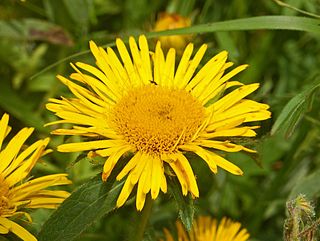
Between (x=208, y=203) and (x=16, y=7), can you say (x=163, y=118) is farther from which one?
(x=16, y=7)

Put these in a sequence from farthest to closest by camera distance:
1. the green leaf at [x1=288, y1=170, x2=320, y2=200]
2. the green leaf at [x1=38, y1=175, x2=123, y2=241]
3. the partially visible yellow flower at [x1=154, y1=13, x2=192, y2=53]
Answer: the partially visible yellow flower at [x1=154, y1=13, x2=192, y2=53] → the green leaf at [x1=288, y1=170, x2=320, y2=200] → the green leaf at [x1=38, y1=175, x2=123, y2=241]

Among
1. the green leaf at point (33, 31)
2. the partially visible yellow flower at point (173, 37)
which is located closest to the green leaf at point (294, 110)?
the partially visible yellow flower at point (173, 37)

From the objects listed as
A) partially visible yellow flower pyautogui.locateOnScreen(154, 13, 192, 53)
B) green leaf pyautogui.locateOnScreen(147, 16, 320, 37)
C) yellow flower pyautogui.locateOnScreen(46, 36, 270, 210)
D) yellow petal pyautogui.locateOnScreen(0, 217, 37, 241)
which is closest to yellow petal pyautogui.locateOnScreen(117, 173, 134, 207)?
yellow flower pyautogui.locateOnScreen(46, 36, 270, 210)

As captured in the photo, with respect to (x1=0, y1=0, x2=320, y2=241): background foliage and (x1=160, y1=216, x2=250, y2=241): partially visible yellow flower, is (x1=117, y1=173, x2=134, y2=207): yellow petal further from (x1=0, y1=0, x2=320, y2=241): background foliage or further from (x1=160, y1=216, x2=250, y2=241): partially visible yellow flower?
(x1=0, y1=0, x2=320, y2=241): background foliage

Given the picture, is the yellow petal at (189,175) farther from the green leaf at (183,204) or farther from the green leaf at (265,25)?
the green leaf at (265,25)

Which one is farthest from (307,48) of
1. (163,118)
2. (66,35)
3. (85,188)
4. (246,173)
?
(85,188)

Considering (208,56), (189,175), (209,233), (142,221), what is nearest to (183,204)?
(189,175)
